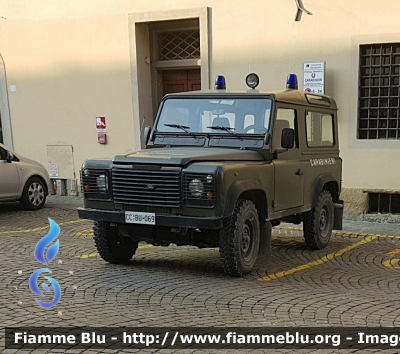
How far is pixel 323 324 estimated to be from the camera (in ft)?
15.3

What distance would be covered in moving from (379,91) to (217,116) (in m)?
4.76

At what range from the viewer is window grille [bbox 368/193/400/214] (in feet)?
34.0

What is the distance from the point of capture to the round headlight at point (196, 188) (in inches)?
221

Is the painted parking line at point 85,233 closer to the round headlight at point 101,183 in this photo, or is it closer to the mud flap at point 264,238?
the round headlight at point 101,183

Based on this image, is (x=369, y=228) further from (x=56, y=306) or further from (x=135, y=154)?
(x=56, y=306)

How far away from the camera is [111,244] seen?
6531 millimetres

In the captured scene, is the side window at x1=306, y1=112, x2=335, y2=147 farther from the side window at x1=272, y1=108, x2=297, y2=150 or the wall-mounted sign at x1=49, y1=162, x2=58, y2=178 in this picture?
the wall-mounted sign at x1=49, y1=162, x2=58, y2=178

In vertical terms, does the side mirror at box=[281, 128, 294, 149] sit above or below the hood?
above

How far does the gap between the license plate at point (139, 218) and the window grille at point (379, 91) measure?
601 centimetres

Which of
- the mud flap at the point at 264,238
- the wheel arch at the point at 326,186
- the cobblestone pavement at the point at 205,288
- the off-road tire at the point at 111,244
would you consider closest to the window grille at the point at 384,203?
the cobblestone pavement at the point at 205,288

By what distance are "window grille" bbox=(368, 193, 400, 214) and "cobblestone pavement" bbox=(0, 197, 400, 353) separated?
2017 mm

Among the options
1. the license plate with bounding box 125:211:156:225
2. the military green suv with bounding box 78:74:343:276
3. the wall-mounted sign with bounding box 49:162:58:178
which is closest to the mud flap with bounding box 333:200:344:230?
the military green suv with bounding box 78:74:343:276

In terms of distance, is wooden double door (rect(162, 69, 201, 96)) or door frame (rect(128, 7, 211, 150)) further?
wooden double door (rect(162, 69, 201, 96))

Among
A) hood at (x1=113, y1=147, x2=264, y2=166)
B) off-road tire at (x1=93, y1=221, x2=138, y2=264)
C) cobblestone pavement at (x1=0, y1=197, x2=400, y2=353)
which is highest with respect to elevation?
hood at (x1=113, y1=147, x2=264, y2=166)
